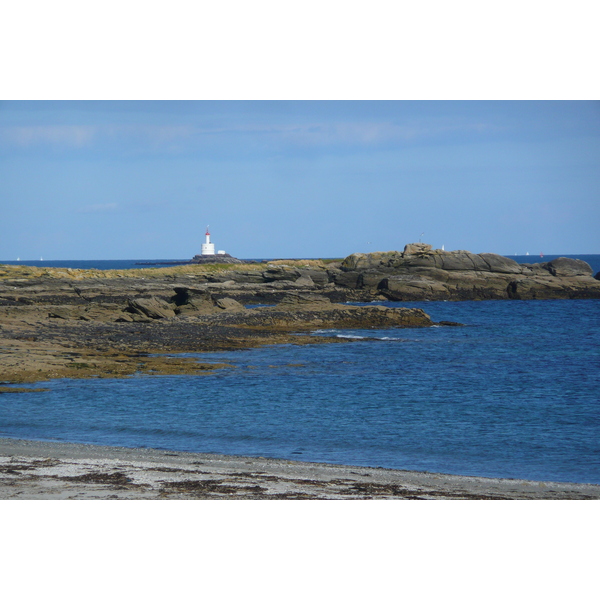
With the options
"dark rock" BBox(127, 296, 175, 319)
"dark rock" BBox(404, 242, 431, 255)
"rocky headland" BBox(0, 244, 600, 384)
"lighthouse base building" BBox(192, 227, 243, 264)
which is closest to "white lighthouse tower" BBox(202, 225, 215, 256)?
"lighthouse base building" BBox(192, 227, 243, 264)

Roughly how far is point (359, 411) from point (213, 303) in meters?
27.2

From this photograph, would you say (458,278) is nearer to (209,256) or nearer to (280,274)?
(280,274)

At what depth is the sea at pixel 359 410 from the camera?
52.0 feet

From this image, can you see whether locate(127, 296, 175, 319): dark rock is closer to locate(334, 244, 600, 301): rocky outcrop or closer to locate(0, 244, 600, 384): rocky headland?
locate(0, 244, 600, 384): rocky headland

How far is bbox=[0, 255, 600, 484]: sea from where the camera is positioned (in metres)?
15.9

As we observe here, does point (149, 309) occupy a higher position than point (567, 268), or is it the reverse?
point (567, 268)

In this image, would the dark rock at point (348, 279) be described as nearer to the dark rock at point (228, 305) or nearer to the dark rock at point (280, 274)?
the dark rock at point (280, 274)

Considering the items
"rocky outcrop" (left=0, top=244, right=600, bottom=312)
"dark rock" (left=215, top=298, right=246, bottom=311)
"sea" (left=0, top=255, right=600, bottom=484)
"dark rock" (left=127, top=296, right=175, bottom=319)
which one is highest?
"rocky outcrop" (left=0, top=244, right=600, bottom=312)

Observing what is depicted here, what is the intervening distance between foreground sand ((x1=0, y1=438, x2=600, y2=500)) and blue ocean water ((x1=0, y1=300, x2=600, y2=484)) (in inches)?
53.7

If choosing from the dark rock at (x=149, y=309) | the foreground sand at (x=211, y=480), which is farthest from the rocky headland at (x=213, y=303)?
the foreground sand at (x=211, y=480)

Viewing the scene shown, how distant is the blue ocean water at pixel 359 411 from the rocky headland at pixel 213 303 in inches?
107

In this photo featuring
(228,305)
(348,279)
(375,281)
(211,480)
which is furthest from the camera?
(348,279)

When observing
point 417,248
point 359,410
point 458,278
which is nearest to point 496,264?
point 458,278

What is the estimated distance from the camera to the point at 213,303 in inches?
1837
